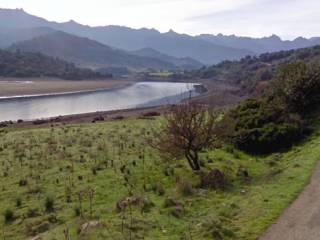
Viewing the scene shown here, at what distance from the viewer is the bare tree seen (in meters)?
21.1

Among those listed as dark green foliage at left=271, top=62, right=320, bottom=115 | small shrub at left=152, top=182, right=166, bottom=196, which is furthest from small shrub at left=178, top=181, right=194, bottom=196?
dark green foliage at left=271, top=62, right=320, bottom=115

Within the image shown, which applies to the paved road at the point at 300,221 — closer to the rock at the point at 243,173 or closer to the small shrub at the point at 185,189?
the small shrub at the point at 185,189

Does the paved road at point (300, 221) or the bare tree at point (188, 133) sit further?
the bare tree at point (188, 133)

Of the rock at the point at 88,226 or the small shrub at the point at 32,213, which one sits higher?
the rock at the point at 88,226

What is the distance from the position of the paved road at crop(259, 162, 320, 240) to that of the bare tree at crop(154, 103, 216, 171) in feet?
20.1

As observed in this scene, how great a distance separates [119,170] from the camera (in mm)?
22016

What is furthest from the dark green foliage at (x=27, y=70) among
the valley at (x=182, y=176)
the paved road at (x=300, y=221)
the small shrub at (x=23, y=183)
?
the paved road at (x=300, y=221)

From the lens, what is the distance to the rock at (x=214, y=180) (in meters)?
18.7

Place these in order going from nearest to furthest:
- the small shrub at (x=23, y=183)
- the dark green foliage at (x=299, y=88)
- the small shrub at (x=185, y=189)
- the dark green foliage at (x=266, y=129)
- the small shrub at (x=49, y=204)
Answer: the small shrub at (x=49, y=204) < the small shrub at (x=185, y=189) < the small shrub at (x=23, y=183) < the dark green foliage at (x=266, y=129) < the dark green foliage at (x=299, y=88)

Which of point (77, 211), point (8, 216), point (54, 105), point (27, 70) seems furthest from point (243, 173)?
point (27, 70)

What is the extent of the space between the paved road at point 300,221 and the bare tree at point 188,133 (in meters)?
6.14

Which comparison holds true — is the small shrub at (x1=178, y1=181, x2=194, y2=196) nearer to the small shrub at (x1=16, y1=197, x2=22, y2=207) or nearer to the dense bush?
the dense bush

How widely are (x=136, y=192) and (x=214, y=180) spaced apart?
3.12 meters

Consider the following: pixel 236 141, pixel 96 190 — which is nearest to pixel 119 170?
pixel 96 190
